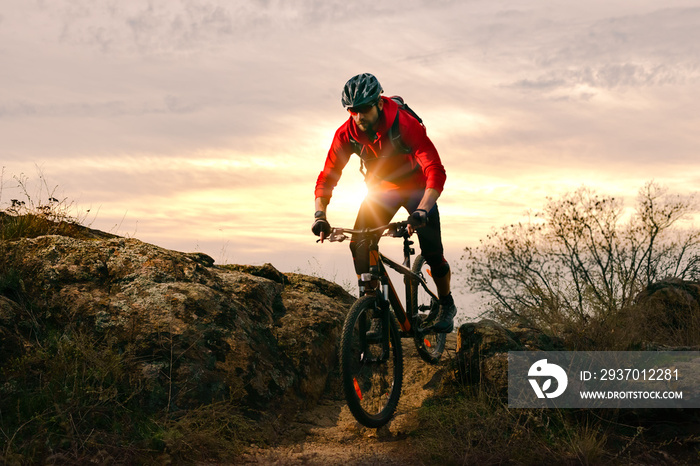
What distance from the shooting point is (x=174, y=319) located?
5.55 meters

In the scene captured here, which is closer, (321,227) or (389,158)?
(321,227)

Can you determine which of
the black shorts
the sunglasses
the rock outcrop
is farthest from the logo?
the sunglasses

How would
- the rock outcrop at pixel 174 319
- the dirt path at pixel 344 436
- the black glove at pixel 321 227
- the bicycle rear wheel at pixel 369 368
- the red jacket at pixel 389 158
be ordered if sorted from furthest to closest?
the red jacket at pixel 389 158, the black glove at pixel 321 227, the rock outcrop at pixel 174 319, the bicycle rear wheel at pixel 369 368, the dirt path at pixel 344 436

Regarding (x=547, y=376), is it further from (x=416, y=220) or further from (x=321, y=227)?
(x=321, y=227)

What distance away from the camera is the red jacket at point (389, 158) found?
5.77m

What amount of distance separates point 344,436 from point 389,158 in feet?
8.77

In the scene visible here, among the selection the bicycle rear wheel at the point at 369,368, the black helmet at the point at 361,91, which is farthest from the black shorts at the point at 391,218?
the black helmet at the point at 361,91

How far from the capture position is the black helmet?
213 inches

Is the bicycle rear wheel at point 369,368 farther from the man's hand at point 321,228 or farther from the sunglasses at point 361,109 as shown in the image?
the sunglasses at point 361,109

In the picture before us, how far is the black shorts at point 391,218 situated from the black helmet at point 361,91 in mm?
991

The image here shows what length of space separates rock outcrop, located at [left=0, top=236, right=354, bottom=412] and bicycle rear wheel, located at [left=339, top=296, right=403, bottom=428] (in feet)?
2.71

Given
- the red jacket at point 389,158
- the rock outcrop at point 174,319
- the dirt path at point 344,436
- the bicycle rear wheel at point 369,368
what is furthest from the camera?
the red jacket at point 389,158

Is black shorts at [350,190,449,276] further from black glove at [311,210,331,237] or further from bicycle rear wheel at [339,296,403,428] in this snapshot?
bicycle rear wheel at [339,296,403,428]

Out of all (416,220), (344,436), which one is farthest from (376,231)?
(344,436)
